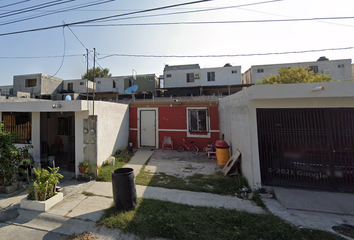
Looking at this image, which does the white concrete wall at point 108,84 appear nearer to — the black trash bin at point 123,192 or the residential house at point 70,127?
the residential house at point 70,127

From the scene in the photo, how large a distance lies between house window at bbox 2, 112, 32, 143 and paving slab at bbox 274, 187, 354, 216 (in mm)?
8875

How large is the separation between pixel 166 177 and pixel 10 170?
179 inches

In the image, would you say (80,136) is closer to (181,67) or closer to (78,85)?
(181,67)

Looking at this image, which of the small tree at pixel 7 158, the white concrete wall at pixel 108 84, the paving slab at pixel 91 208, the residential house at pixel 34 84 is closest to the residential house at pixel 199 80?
the white concrete wall at pixel 108 84

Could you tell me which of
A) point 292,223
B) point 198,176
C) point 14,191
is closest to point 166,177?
point 198,176

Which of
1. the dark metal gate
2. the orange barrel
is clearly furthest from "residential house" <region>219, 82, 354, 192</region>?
the orange barrel

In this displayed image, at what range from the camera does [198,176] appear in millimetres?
5609

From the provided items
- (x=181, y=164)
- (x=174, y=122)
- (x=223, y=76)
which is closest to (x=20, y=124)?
(x=181, y=164)

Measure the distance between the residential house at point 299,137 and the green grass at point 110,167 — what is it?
4670 mm

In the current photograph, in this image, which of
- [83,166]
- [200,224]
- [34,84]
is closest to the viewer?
[200,224]

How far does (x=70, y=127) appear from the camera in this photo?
792 cm

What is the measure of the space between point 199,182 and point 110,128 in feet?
15.3

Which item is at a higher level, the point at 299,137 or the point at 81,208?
the point at 299,137

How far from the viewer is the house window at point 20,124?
6.12 metres
